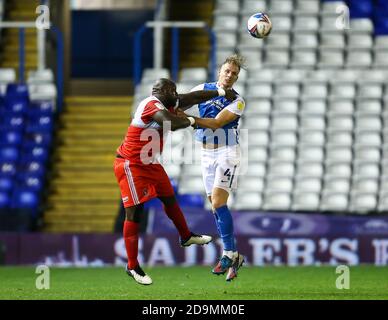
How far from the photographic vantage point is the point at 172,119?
410 inches

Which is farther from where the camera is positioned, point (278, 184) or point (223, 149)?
point (278, 184)

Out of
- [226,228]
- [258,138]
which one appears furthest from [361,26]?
[226,228]

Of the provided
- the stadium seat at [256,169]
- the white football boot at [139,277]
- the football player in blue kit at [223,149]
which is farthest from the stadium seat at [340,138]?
the white football boot at [139,277]

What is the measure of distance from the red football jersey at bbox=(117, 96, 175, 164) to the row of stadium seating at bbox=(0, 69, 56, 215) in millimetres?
5592

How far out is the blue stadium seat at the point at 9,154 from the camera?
17.1 meters

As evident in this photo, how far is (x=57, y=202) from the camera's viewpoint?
1722 centimetres

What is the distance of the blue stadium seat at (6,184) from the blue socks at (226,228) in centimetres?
612

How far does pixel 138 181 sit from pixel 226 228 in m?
0.93

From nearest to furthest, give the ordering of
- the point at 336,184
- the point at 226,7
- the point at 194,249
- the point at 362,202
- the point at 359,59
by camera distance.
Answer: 1. the point at 194,249
2. the point at 362,202
3. the point at 336,184
4. the point at 359,59
5. the point at 226,7

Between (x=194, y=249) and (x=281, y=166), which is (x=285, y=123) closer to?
(x=281, y=166)

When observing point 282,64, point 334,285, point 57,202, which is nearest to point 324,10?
point 282,64

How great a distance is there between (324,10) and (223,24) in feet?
5.08

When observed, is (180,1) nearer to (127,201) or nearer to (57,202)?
(57,202)

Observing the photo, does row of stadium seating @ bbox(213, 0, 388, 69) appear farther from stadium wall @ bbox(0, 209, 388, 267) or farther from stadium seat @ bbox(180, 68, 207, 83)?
stadium wall @ bbox(0, 209, 388, 267)
